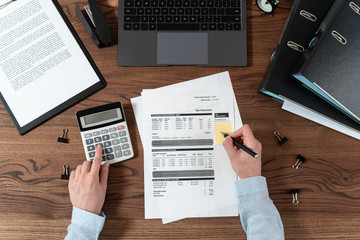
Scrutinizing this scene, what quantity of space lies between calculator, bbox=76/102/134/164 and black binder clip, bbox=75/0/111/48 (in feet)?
0.68

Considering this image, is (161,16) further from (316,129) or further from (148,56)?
(316,129)

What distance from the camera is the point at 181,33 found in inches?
36.7

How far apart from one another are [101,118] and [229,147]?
41 centimetres

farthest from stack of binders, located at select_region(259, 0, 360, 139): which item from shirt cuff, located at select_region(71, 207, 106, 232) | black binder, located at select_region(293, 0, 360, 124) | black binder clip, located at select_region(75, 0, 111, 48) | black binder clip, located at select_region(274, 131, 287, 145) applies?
shirt cuff, located at select_region(71, 207, 106, 232)

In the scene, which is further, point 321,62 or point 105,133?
point 105,133

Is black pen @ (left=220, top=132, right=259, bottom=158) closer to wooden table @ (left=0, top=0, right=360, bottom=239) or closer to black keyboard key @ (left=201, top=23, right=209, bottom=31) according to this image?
wooden table @ (left=0, top=0, right=360, bottom=239)

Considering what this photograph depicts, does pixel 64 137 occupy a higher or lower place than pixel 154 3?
lower

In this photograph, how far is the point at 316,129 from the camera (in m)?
0.91

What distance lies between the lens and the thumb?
0.85 m

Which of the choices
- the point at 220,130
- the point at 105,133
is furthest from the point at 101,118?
the point at 220,130

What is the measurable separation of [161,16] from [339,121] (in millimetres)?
650

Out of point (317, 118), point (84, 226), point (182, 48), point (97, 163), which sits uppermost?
point (182, 48)

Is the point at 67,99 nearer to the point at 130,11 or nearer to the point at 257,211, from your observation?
the point at 130,11

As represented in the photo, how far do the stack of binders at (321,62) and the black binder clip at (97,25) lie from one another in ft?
1.70
